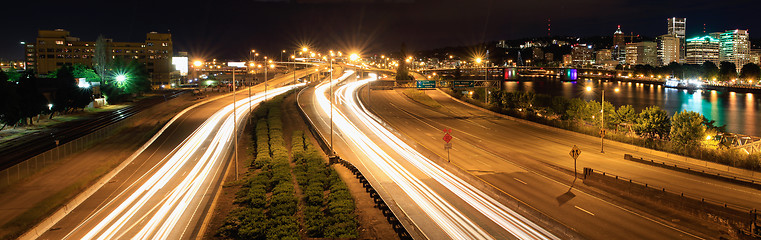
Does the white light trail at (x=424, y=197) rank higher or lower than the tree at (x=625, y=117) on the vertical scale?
lower

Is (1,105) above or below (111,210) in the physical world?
above

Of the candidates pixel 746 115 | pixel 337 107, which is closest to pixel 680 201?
pixel 337 107

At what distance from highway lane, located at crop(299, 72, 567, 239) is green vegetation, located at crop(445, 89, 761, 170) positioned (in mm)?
17724

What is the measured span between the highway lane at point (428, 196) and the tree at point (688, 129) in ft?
71.8

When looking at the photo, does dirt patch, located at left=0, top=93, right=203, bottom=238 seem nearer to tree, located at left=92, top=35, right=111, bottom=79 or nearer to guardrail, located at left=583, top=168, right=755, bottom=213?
guardrail, located at left=583, top=168, right=755, bottom=213

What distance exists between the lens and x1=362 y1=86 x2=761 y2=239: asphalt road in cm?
1867

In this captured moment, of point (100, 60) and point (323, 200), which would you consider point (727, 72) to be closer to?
point (323, 200)

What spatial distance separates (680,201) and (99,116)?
216 feet

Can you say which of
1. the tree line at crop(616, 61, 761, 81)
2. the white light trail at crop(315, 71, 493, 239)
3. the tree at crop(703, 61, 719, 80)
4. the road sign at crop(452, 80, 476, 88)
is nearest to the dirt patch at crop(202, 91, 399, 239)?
the white light trail at crop(315, 71, 493, 239)

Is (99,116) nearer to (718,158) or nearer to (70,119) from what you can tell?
(70,119)

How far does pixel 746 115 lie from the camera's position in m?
83.5

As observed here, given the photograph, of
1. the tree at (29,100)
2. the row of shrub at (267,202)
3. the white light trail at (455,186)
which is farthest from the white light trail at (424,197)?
the tree at (29,100)

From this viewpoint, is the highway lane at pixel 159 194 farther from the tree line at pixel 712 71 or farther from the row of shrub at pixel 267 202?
the tree line at pixel 712 71

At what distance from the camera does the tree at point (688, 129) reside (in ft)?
123
